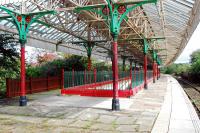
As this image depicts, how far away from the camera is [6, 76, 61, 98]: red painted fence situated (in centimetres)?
1484

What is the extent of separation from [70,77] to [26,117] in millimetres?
7580

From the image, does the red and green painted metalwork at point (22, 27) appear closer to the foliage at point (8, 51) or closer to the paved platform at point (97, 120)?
the paved platform at point (97, 120)

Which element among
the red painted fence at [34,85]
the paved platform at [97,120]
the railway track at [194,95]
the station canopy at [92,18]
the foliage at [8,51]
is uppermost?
the station canopy at [92,18]

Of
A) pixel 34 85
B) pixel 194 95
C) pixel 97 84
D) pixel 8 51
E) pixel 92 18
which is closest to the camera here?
pixel 8 51

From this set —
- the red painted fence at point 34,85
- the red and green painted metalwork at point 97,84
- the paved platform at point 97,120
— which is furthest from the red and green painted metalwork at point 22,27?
the red and green painted metalwork at point 97,84

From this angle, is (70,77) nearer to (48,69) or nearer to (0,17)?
(0,17)

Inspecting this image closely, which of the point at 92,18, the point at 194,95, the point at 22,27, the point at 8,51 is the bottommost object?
the point at 194,95

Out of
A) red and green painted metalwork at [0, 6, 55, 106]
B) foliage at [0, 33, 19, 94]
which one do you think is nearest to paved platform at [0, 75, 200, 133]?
red and green painted metalwork at [0, 6, 55, 106]

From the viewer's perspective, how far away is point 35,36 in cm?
1908

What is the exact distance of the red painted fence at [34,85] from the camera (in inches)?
584

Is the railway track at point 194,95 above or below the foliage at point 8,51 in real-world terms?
below

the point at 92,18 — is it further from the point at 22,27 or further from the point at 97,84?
the point at 22,27

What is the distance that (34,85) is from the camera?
17766 millimetres

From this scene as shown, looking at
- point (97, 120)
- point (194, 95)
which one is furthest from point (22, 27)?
point (194, 95)
